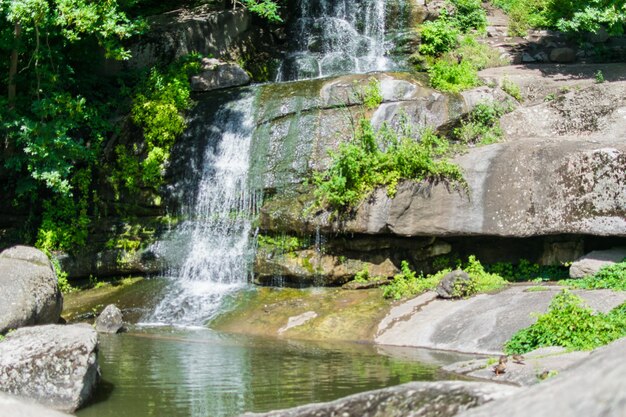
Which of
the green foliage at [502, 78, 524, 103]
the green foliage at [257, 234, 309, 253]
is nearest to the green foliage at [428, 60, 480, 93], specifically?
the green foliage at [502, 78, 524, 103]

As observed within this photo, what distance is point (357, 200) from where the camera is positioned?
15.9 metres

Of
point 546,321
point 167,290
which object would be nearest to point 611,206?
point 546,321

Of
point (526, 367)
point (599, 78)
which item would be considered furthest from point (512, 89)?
point (526, 367)

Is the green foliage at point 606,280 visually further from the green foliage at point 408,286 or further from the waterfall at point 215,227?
the waterfall at point 215,227

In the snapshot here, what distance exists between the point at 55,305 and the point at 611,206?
32.4 ft

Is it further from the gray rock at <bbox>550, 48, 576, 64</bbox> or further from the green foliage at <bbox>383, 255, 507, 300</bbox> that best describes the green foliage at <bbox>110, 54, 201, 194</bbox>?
the gray rock at <bbox>550, 48, 576, 64</bbox>

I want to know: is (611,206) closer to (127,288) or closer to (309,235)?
(309,235)

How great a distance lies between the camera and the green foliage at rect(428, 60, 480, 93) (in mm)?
18578

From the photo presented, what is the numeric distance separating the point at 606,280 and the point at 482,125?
17.4ft

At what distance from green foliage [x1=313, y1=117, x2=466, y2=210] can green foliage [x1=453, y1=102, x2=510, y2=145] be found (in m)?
0.91

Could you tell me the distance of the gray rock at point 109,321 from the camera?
14664 millimetres

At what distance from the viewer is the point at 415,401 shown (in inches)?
195

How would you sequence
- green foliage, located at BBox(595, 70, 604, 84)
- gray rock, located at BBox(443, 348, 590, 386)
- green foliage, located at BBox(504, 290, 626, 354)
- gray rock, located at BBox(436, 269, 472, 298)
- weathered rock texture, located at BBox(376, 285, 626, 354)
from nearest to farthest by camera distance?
gray rock, located at BBox(443, 348, 590, 386) < green foliage, located at BBox(504, 290, 626, 354) < weathered rock texture, located at BBox(376, 285, 626, 354) < gray rock, located at BBox(436, 269, 472, 298) < green foliage, located at BBox(595, 70, 604, 84)

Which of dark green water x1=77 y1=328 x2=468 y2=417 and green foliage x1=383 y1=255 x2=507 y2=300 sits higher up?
green foliage x1=383 y1=255 x2=507 y2=300
